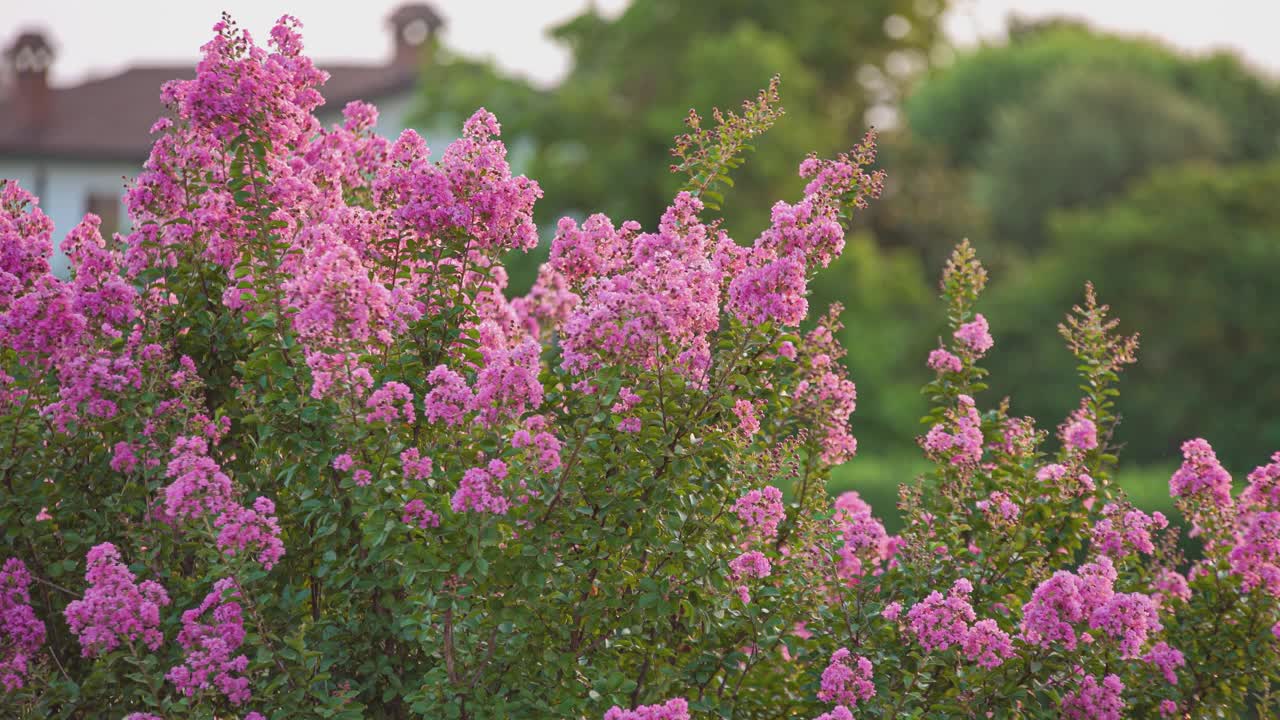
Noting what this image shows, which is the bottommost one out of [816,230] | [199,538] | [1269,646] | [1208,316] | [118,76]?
[199,538]

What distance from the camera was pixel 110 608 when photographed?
4398 millimetres

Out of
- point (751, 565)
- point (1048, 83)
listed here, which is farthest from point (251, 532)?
point (1048, 83)

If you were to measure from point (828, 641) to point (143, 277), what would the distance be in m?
2.94

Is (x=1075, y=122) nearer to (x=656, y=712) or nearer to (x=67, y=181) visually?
(x=67, y=181)

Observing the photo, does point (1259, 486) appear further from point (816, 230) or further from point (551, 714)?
point (551, 714)

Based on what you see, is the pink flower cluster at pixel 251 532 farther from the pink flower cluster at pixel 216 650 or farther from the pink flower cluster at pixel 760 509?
the pink flower cluster at pixel 760 509

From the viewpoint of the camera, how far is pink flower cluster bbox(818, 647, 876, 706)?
14.8 ft

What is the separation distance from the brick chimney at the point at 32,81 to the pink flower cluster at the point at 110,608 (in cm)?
4054

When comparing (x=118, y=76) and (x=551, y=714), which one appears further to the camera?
(x=118, y=76)

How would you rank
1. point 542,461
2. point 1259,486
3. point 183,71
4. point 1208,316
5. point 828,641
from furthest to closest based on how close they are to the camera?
point 183,71 → point 1208,316 → point 1259,486 → point 828,641 → point 542,461

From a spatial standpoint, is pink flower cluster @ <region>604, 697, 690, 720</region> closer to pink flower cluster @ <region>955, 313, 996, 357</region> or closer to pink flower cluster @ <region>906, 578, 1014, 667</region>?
pink flower cluster @ <region>906, 578, 1014, 667</region>

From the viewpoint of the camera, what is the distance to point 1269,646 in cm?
516

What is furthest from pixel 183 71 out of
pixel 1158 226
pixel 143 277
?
pixel 143 277

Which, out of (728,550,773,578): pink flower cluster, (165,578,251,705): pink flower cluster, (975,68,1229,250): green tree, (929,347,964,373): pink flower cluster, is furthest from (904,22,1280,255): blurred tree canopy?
(165,578,251,705): pink flower cluster
